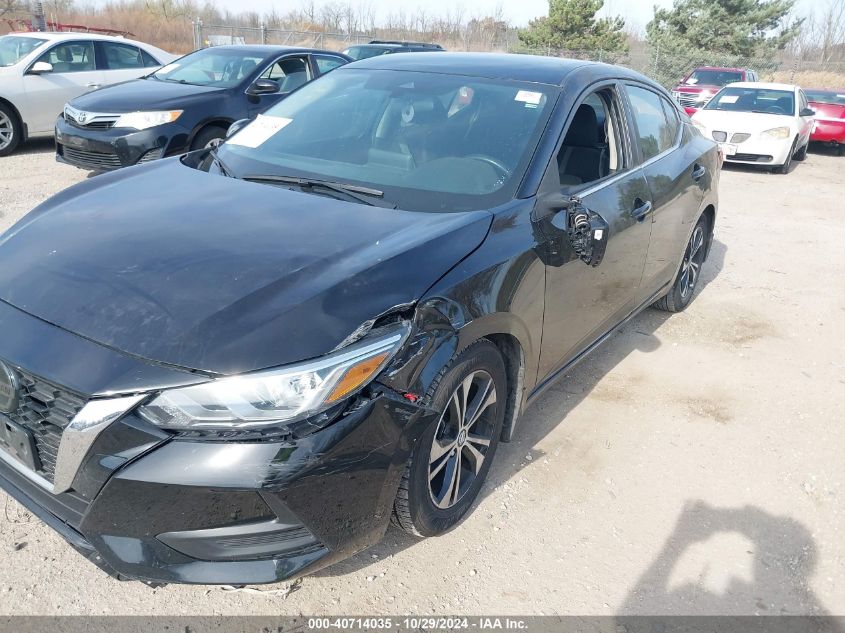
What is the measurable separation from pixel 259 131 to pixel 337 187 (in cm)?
85

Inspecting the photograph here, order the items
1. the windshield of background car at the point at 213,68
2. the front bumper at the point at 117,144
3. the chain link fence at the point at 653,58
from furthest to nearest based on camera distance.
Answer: the chain link fence at the point at 653,58 < the windshield of background car at the point at 213,68 < the front bumper at the point at 117,144

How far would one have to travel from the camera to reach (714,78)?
706 inches

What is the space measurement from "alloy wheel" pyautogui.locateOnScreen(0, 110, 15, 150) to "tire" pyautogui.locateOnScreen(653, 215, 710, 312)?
8.09 m

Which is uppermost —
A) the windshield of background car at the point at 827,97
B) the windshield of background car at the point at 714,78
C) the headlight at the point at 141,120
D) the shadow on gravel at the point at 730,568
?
the windshield of background car at the point at 714,78

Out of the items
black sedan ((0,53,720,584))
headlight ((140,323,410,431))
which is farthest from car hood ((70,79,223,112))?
headlight ((140,323,410,431))

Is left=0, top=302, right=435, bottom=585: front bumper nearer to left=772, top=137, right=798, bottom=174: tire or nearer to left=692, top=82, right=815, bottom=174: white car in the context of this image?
left=692, top=82, right=815, bottom=174: white car

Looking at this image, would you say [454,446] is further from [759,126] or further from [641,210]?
[759,126]

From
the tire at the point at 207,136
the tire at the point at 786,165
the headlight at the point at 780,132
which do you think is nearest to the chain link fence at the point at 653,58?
the tire at the point at 786,165

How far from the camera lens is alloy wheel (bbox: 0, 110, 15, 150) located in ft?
28.6

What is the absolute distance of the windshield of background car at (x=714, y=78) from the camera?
17750 mm

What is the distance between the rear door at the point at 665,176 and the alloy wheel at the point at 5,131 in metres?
8.03

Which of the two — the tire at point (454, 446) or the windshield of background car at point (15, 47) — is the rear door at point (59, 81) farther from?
the tire at point (454, 446)

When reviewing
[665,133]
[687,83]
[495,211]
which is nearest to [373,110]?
[495,211]

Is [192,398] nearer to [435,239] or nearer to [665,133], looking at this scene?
[435,239]
